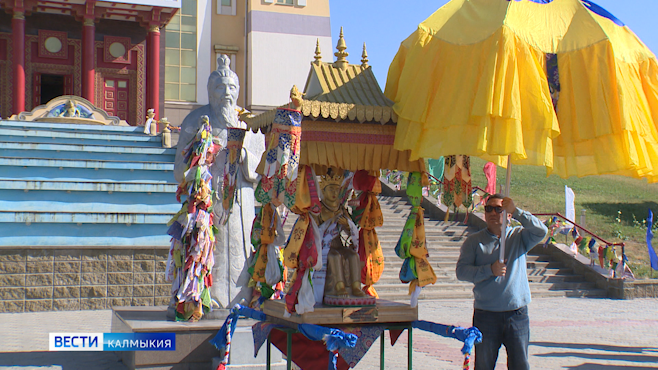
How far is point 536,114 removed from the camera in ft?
15.1

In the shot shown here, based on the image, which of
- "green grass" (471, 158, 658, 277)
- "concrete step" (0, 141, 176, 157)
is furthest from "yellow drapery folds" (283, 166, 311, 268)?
"concrete step" (0, 141, 176, 157)

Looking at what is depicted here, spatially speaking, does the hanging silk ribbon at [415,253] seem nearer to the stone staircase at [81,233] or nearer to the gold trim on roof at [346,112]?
the gold trim on roof at [346,112]

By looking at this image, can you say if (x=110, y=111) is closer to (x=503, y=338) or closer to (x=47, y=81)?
(x=47, y=81)

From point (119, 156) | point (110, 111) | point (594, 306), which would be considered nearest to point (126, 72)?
point (110, 111)

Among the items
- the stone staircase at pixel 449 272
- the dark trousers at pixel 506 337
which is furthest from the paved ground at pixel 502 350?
the dark trousers at pixel 506 337

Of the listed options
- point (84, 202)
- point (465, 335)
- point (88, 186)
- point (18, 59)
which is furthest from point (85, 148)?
point (465, 335)

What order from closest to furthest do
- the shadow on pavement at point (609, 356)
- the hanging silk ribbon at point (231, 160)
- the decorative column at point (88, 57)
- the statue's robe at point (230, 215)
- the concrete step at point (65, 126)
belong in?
the hanging silk ribbon at point (231, 160) → the statue's robe at point (230, 215) → the shadow on pavement at point (609, 356) → the concrete step at point (65, 126) → the decorative column at point (88, 57)

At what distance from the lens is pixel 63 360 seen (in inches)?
303

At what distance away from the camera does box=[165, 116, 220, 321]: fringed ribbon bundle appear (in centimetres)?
736

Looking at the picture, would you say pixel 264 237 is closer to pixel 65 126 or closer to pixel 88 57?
pixel 65 126

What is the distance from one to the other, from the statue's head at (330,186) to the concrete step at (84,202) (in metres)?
8.04

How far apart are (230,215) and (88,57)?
2022 cm

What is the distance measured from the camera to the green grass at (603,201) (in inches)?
776

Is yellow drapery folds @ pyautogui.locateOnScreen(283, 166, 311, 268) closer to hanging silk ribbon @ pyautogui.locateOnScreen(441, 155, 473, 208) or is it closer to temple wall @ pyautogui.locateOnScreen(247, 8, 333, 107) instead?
hanging silk ribbon @ pyautogui.locateOnScreen(441, 155, 473, 208)
